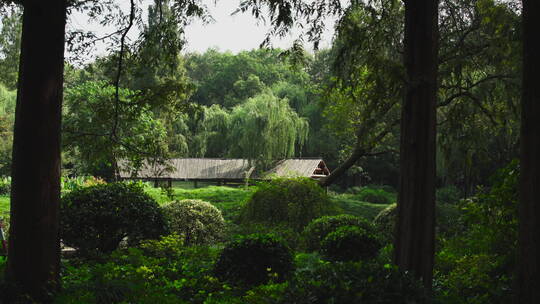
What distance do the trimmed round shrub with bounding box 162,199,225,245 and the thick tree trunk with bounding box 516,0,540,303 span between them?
805 cm

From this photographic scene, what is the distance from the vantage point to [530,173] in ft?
13.7

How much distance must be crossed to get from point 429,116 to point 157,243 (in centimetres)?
472

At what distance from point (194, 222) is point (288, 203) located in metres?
3.03

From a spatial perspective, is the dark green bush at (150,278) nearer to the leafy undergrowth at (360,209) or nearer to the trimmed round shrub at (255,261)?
the trimmed round shrub at (255,261)

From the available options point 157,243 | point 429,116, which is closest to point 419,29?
point 429,116

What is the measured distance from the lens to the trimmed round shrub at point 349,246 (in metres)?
8.71

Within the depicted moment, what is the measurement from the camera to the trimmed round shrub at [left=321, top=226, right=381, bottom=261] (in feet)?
28.6

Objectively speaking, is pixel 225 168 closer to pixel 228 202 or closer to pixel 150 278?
pixel 228 202

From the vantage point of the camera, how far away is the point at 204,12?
8.48 metres

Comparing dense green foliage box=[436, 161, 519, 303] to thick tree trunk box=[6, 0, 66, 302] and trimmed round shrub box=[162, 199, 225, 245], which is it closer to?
thick tree trunk box=[6, 0, 66, 302]

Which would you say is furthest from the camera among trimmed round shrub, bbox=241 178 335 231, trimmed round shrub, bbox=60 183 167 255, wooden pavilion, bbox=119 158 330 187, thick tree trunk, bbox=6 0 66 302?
wooden pavilion, bbox=119 158 330 187

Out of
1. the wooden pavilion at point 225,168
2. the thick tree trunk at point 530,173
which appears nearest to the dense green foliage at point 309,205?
the thick tree trunk at point 530,173

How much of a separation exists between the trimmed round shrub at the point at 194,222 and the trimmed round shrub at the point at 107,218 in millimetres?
2607

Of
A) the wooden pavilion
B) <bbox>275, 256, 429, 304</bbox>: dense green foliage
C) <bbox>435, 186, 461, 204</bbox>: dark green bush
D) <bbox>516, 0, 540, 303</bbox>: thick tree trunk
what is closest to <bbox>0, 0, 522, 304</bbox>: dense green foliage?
<bbox>275, 256, 429, 304</bbox>: dense green foliage
